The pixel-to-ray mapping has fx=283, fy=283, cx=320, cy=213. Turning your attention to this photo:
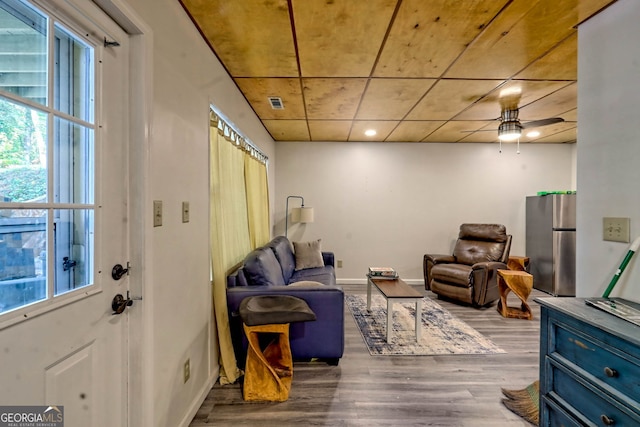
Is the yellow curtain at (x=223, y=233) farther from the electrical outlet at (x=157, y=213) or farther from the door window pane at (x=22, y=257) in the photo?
the door window pane at (x=22, y=257)

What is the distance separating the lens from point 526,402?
189 cm

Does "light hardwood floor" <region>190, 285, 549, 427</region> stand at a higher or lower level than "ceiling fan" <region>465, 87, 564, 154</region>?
lower

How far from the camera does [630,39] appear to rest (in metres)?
1.39

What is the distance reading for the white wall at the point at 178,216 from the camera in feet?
4.39

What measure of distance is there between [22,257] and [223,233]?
146cm

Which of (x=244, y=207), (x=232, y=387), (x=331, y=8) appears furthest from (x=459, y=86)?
(x=232, y=387)

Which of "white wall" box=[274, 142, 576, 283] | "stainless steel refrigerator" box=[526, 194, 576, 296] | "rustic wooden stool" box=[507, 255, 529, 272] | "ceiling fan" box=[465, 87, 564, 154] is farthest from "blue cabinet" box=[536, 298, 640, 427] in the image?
"stainless steel refrigerator" box=[526, 194, 576, 296]

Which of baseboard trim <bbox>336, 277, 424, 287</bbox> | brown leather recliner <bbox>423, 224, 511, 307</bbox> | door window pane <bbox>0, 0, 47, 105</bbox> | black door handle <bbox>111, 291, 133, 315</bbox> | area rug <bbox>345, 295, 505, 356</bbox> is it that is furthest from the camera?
baseboard trim <bbox>336, 277, 424, 287</bbox>

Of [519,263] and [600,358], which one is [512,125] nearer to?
[519,263]

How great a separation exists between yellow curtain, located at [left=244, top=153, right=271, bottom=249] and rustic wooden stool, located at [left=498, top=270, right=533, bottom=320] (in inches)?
118

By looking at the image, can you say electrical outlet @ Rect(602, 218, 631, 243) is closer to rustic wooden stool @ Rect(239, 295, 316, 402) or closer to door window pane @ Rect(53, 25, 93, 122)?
rustic wooden stool @ Rect(239, 295, 316, 402)

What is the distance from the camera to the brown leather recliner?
364 centimetres

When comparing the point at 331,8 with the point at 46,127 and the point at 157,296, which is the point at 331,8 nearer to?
the point at 46,127

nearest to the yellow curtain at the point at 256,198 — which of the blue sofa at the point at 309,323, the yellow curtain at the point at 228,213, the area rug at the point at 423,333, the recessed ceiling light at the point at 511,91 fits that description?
the yellow curtain at the point at 228,213
